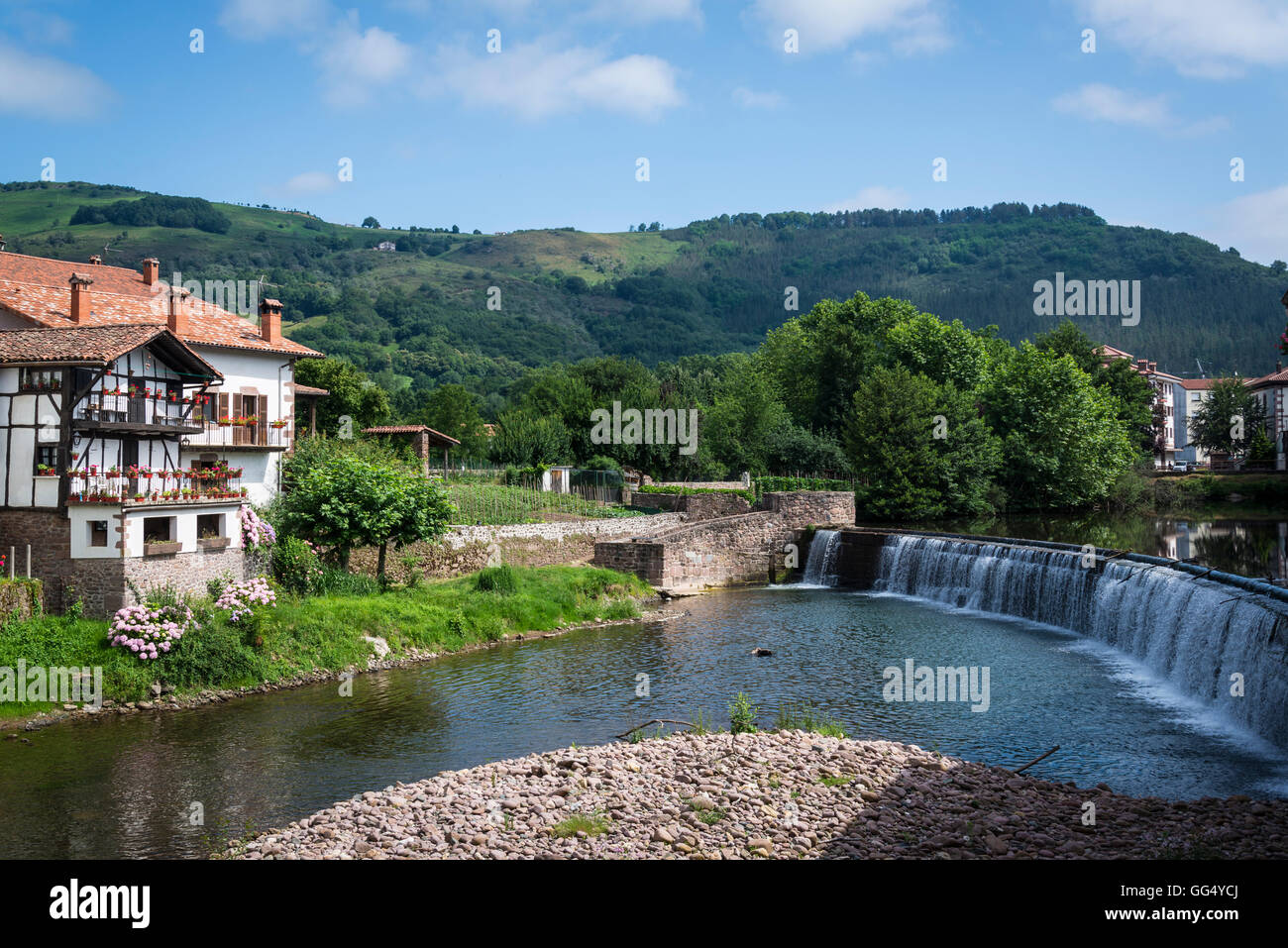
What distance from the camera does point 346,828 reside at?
13.0 meters

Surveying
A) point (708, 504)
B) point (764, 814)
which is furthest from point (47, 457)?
point (708, 504)

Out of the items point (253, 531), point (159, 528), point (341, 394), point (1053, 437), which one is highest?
Result: point (341, 394)

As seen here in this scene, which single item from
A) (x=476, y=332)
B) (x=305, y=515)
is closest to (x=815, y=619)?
(x=305, y=515)

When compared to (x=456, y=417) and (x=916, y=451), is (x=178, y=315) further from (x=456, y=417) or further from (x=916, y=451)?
(x=456, y=417)

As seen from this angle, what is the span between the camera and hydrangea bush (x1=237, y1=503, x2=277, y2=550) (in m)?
26.6

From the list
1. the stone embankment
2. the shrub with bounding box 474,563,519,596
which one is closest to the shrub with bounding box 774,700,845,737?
the stone embankment

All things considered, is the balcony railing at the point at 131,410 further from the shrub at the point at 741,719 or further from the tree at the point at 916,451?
the tree at the point at 916,451

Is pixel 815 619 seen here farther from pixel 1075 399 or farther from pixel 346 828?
pixel 1075 399

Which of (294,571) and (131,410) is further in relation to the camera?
(294,571)

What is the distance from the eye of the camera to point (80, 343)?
937 inches

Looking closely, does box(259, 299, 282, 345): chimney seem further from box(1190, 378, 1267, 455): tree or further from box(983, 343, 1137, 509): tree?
box(1190, 378, 1267, 455): tree

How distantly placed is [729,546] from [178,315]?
22758 mm

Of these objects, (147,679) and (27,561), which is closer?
(147,679)
